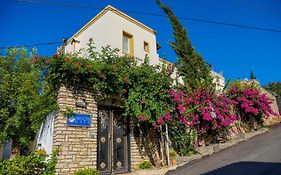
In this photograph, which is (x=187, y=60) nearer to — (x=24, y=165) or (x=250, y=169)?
(x=250, y=169)

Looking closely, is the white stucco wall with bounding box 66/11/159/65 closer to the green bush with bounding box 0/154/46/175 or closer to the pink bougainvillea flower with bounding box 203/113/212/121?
the pink bougainvillea flower with bounding box 203/113/212/121

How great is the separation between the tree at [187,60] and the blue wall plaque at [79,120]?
6.44m

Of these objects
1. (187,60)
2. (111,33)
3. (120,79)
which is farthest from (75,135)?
(187,60)

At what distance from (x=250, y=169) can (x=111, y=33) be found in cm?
977

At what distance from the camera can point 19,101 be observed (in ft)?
31.1

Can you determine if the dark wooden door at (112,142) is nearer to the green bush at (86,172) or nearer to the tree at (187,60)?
the green bush at (86,172)

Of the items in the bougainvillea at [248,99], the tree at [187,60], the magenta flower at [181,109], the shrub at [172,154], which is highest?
the tree at [187,60]

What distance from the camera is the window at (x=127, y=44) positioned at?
46.1ft

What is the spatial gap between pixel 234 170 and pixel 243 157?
1.59m

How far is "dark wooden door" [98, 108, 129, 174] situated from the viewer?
7791 mm

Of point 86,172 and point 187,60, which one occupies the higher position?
point 187,60

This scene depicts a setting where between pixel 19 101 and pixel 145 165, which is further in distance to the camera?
pixel 19 101

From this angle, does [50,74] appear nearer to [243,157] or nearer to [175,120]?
[175,120]

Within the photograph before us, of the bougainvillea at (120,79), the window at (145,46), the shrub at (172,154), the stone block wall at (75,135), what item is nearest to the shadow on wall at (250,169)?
the shrub at (172,154)
